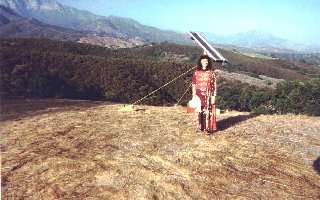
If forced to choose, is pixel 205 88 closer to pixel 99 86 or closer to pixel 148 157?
pixel 148 157

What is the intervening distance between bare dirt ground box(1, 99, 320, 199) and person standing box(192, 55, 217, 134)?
0.66m

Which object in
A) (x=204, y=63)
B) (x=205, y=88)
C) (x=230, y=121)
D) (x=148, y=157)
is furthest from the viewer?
(x=230, y=121)

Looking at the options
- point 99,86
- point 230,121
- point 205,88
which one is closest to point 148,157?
point 205,88

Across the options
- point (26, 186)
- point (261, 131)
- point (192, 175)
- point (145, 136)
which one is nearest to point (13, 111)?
point (145, 136)

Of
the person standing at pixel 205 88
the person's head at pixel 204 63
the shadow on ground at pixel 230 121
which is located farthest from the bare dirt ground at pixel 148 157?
the person's head at pixel 204 63

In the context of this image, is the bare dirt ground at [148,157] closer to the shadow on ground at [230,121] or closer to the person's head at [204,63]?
the shadow on ground at [230,121]

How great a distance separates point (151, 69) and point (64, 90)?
14319mm

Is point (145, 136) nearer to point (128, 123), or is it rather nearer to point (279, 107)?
point (128, 123)

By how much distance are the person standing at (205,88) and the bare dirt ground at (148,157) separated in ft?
2.16

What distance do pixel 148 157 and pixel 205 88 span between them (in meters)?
3.05

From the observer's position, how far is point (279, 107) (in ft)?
73.8

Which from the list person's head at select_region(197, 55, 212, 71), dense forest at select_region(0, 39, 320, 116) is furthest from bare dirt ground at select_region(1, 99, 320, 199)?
dense forest at select_region(0, 39, 320, 116)

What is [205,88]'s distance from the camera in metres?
9.63

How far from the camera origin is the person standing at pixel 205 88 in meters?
9.55
